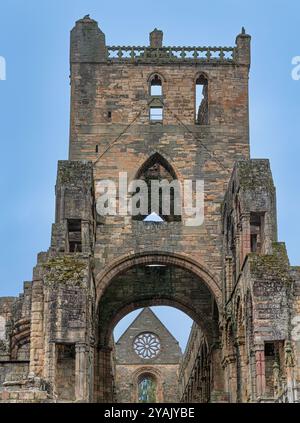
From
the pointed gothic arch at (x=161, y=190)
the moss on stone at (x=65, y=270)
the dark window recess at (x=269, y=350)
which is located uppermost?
the pointed gothic arch at (x=161, y=190)

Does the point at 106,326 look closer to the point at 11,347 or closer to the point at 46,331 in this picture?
the point at 11,347

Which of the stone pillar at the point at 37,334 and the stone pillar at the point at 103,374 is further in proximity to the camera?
the stone pillar at the point at 103,374

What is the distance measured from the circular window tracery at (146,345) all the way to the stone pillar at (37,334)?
25839 millimetres

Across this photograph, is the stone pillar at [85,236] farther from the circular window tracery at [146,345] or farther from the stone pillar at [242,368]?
the circular window tracery at [146,345]

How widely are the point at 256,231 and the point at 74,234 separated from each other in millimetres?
4794

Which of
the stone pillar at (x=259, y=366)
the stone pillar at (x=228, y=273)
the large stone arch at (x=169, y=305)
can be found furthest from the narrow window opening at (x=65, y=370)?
the large stone arch at (x=169, y=305)

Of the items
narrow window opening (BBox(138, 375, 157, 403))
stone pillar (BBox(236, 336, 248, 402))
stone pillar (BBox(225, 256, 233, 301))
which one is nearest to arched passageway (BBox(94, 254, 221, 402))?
stone pillar (BBox(225, 256, 233, 301))

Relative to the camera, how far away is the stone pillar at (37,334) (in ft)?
71.9

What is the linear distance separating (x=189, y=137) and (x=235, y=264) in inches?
193

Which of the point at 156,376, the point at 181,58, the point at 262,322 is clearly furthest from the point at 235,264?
the point at 156,376

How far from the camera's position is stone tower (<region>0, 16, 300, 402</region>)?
21.4 metres

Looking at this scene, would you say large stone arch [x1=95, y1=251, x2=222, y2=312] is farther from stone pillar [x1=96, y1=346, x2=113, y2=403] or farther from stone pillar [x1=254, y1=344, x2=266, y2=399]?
stone pillar [x1=254, y1=344, x2=266, y2=399]

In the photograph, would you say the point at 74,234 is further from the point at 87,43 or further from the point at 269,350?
the point at 87,43

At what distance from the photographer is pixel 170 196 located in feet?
94.5
